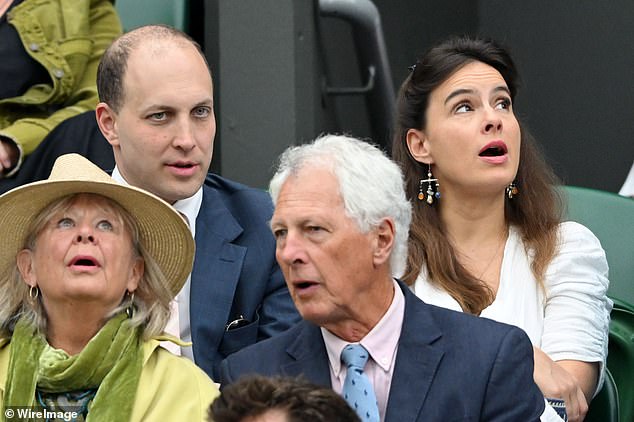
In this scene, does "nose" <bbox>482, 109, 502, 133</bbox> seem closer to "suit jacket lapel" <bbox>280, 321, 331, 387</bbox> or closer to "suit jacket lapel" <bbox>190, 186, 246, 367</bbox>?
"suit jacket lapel" <bbox>190, 186, 246, 367</bbox>

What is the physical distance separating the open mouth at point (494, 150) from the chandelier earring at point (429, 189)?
18 centimetres

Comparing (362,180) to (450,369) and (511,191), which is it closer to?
(450,369)

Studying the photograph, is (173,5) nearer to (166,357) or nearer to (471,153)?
(471,153)

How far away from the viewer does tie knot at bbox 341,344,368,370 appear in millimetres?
3301

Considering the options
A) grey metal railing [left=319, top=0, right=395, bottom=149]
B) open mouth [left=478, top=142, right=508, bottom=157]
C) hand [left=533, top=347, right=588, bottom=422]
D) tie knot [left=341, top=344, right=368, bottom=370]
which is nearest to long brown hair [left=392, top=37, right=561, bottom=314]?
open mouth [left=478, top=142, right=508, bottom=157]

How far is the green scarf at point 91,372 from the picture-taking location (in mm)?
3354

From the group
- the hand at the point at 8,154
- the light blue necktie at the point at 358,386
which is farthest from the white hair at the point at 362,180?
the hand at the point at 8,154

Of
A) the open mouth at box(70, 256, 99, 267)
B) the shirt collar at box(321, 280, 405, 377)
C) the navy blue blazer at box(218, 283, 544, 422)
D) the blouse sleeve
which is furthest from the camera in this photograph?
the blouse sleeve

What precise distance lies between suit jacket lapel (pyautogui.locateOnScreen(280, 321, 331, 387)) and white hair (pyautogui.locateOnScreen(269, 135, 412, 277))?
240 millimetres

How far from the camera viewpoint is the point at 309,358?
3369 millimetres

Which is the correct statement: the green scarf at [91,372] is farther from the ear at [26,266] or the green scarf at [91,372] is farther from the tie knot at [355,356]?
the tie knot at [355,356]

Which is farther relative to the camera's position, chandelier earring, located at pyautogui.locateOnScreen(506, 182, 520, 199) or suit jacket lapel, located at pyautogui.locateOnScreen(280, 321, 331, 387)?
chandelier earring, located at pyautogui.locateOnScreen(506, 182, 520, 199)
